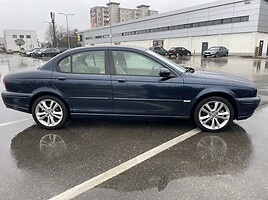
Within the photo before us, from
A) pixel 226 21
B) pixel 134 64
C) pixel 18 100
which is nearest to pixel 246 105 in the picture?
pixel 134 64

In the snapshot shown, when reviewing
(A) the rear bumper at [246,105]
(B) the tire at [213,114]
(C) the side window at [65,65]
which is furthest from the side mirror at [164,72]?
(C) the side window at [65,65]

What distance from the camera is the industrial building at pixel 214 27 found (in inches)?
1353

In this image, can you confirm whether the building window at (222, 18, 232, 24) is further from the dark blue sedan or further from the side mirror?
the side mirror

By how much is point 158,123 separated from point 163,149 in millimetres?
1197

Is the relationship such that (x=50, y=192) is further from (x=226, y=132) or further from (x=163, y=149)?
(x=226, y=132)

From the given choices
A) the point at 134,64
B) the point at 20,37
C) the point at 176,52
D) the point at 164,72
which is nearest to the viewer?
the point at 164,72

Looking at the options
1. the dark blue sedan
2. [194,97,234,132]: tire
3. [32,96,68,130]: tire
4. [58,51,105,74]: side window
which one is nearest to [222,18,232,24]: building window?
the dark blue sedan

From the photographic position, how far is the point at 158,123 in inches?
189

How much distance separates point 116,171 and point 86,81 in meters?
1.94

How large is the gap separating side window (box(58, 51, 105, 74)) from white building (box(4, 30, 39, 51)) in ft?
330

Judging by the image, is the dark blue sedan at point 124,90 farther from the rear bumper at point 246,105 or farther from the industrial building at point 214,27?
the industrial building at point 214,27

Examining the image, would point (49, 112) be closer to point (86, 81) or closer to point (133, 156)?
point (86, 81)

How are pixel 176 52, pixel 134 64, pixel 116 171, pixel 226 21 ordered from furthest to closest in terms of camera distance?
pixel 226 21 → pixel 176 52 → pixel 134 64 → pixel 116 171

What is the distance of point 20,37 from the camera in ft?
323
